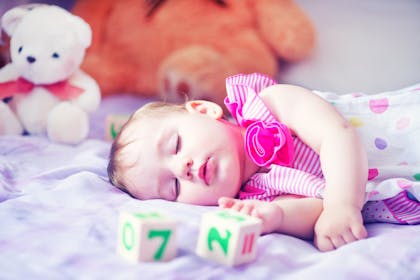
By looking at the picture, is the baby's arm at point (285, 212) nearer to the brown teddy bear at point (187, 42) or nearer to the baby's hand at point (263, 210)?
the baby's hand at point (263, 210)

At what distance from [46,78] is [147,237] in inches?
43.1

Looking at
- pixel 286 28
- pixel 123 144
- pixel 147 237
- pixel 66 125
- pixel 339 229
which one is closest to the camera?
pixel 147 237

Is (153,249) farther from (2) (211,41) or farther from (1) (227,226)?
(2) (211,41)

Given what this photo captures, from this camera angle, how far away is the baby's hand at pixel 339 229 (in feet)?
2.63

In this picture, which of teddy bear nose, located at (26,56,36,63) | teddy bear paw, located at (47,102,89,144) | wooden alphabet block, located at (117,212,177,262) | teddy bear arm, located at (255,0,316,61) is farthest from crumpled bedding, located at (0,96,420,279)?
teddy bear arm, located at (255,0,316,61)

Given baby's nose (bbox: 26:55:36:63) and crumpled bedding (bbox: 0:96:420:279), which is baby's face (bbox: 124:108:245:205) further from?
baby's nose (bbox: 26:55:36:63)

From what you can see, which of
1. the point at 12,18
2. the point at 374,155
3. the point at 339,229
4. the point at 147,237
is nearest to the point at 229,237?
the point at 147,237

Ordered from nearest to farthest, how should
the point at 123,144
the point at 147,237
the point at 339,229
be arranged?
the point at 147,237 → the point at 339,229 → the point at 123,144

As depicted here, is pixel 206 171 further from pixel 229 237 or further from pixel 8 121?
pixel 8 121

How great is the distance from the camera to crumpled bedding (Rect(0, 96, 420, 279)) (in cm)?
67

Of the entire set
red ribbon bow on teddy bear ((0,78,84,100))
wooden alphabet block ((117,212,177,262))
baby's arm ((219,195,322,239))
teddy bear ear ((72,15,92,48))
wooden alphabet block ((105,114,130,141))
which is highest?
teddy bear ear ((72,15,92,48))

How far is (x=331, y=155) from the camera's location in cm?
91

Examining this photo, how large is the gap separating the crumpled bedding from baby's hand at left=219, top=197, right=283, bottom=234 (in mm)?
29

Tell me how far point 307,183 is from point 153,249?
37cm
